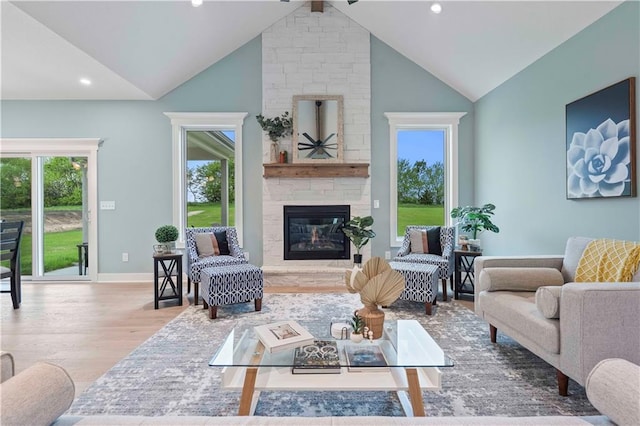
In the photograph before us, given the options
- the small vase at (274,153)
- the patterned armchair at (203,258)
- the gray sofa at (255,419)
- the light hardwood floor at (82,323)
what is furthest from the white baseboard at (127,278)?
the gray sofa at (255,419)

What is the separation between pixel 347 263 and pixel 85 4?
162 inches

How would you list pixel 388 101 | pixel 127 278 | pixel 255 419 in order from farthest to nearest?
pixel 388 101 < pixel 127 278 < pixel 255 419

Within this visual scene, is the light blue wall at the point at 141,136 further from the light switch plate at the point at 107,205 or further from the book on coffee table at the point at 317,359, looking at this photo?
the book on coffee table at the point at 317,359

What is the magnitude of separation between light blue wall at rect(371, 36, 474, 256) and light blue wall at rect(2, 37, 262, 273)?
5.67ft

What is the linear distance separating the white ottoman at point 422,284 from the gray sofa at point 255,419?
2383 mm

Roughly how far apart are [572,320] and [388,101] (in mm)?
3897

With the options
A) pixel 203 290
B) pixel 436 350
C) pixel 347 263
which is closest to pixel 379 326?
pixel 436 350

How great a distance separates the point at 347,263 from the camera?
16.0ft

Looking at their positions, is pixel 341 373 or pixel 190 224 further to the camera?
pixel 190 224

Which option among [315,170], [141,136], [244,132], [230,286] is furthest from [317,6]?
[230,286]

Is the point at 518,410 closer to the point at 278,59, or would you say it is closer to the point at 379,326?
the point at 379,326

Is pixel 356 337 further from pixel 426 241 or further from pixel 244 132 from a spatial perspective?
pixel 244 132

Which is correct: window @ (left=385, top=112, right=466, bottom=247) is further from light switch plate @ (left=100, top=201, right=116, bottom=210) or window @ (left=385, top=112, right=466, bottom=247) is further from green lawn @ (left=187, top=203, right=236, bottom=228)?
light switch plate @ (left=100, top=201, right=116, bottom=210)

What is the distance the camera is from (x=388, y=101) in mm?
4910
